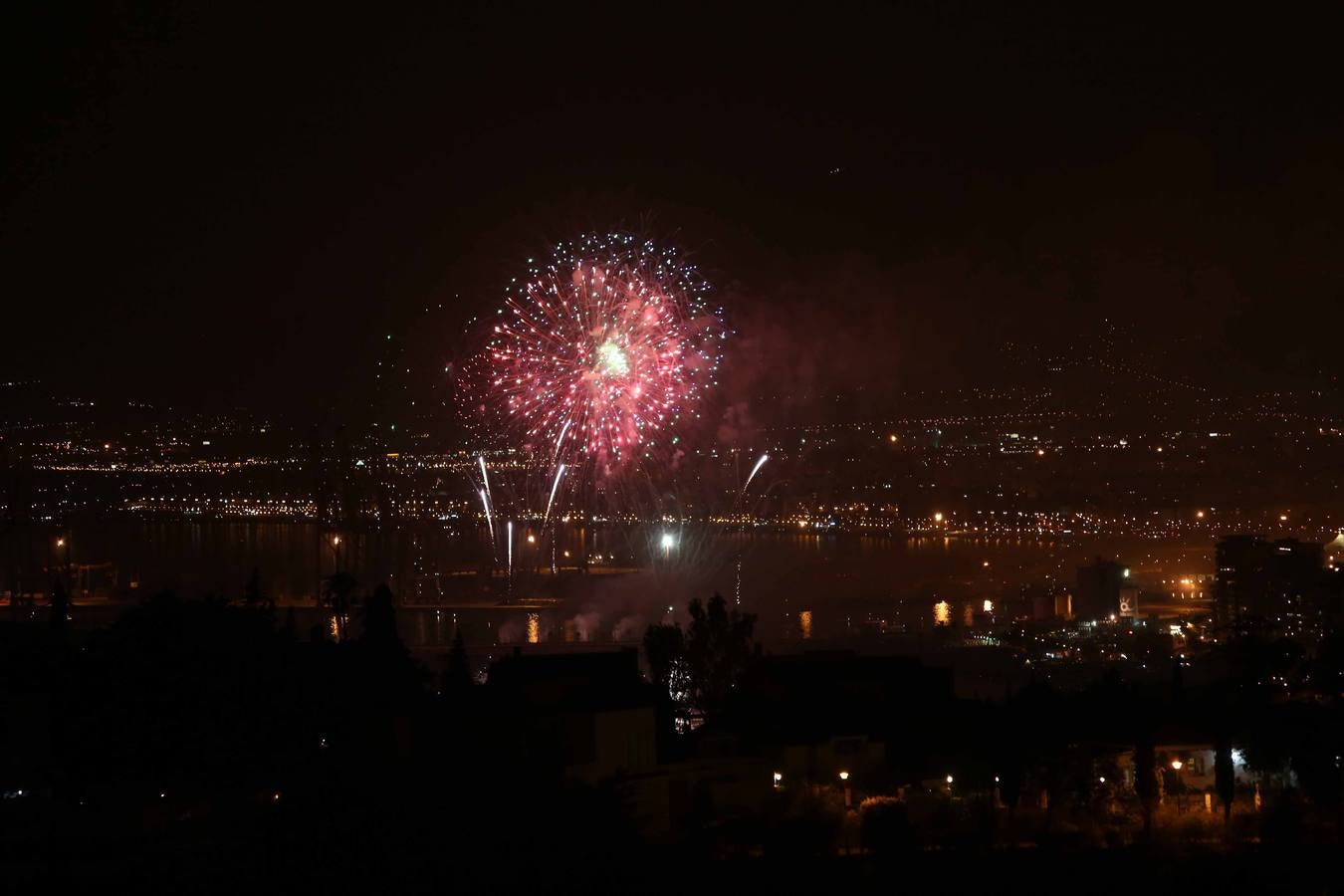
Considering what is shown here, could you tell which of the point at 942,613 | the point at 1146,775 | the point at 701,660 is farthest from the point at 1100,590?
the point at 1146,775

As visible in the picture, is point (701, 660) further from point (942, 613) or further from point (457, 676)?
point (942, 613)

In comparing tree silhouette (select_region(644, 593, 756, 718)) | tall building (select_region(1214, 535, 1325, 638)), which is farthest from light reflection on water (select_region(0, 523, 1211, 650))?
tree silhouette (select_region(644, 593, 756, 718))

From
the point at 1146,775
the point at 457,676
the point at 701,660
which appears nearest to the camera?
the point at 1146,775

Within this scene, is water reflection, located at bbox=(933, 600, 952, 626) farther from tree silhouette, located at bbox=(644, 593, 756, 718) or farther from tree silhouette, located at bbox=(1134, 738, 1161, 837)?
tree silhouette, located at bbox=(1134, 738, 1161, 837)

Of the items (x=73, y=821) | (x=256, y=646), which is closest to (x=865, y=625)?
(x=256, y=646)

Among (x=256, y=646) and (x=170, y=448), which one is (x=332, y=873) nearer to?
(x=256, y=646)
